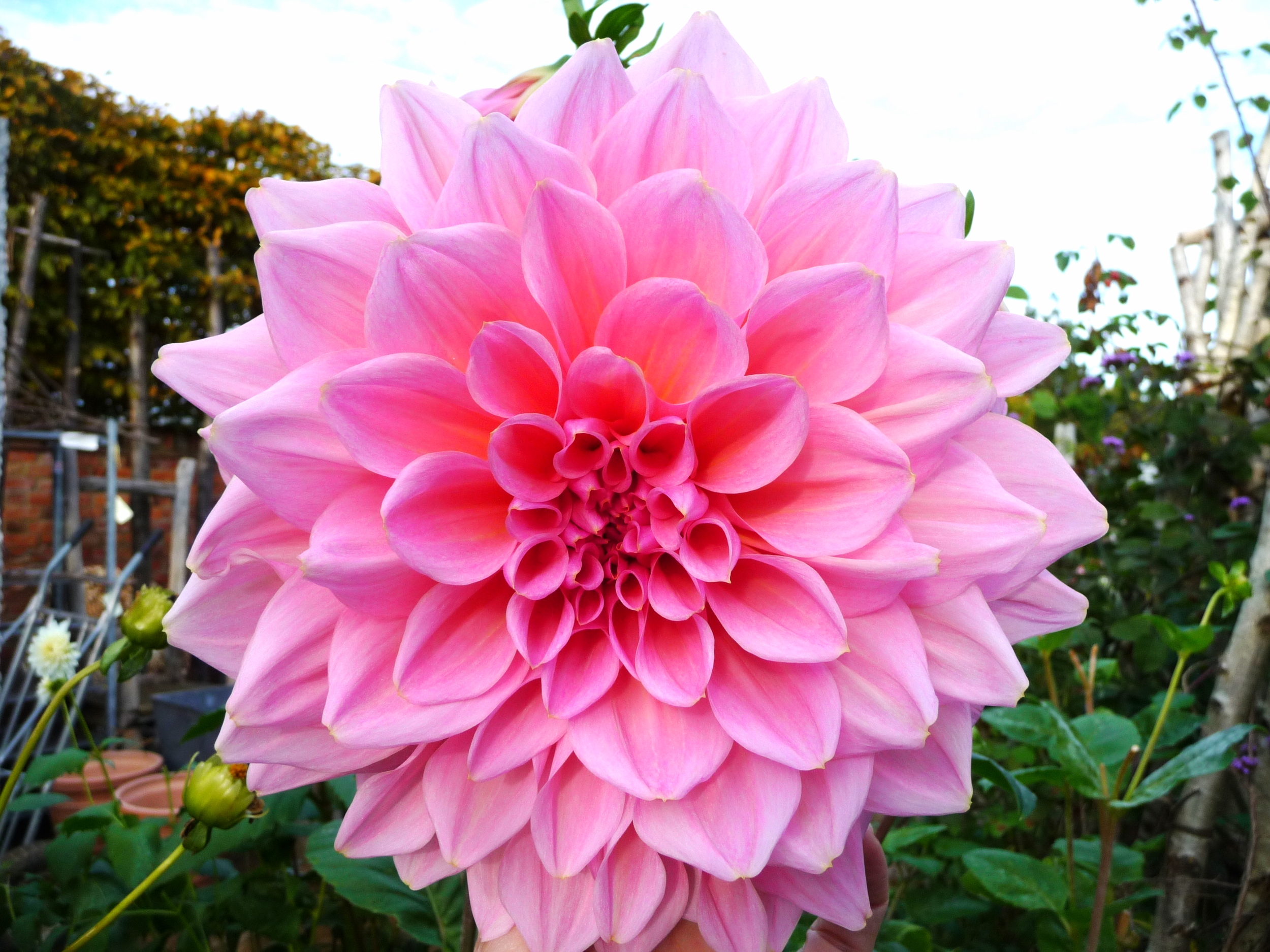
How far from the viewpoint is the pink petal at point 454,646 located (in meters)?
0.49

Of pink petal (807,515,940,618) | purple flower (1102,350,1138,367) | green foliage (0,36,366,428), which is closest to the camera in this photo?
pink petal (807,515,940,618)

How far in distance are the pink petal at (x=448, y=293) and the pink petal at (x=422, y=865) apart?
0.31 metres

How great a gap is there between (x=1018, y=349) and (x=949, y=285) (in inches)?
2.8

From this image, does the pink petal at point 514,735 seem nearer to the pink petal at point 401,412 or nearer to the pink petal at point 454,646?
the pink petal at point 454,646

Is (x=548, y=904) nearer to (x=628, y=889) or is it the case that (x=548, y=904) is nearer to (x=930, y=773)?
(x=628, y=889)

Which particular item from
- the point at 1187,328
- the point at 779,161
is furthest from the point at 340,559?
the point at 1187,328

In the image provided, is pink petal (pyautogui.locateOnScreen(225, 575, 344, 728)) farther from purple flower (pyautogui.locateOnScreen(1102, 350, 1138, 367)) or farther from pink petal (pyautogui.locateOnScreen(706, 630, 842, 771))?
purple flower (pyautogui.locateOnScreen(1102, 350, 1138, 367))

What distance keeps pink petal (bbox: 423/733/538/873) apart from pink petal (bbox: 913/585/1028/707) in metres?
0.25

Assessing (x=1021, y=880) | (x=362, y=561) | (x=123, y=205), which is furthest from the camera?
(x=123, y=205)

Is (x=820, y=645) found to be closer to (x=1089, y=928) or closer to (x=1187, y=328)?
(x=1089, y=928)

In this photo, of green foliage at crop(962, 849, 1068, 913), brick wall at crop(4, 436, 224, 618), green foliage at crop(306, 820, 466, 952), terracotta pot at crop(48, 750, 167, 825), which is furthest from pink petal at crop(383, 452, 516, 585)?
brick wall at crop(4, 436, 224, 618)

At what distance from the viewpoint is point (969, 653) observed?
501 mm

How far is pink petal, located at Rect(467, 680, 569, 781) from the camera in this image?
498 millimetres

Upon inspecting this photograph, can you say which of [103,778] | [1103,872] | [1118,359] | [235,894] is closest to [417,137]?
[1103,872]
